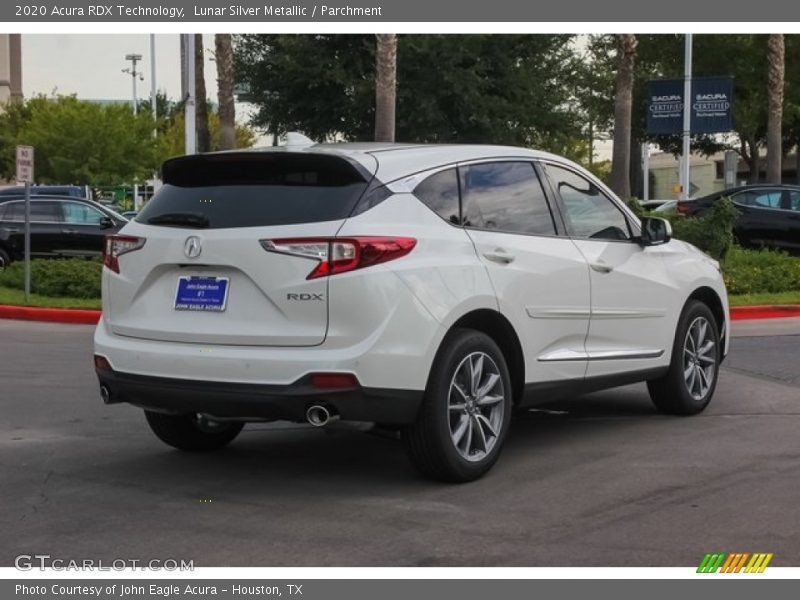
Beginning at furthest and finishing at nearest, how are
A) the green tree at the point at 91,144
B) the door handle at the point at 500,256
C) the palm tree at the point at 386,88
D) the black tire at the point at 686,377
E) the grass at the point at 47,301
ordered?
the green tree at the point at 91,144 < the palm tree at the point at 386,88 < the grass at the point at 47,301 < the black tire at the point at 686,377 < the door handle at the point at 500,256

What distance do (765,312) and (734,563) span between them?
11.9 metres

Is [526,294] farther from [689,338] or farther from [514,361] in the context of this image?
[689,338]

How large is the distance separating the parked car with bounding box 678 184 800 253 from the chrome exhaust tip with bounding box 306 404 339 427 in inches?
700

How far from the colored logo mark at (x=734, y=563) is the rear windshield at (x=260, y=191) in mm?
2314

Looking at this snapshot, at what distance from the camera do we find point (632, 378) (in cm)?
747

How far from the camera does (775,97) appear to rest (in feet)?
102

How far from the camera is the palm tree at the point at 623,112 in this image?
21.6 meters

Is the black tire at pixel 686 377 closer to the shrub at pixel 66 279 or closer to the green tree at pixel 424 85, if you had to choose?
the shrub at pixel 66 279

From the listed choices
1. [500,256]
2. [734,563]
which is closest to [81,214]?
[500,256]

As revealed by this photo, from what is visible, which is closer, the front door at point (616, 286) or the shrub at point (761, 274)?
the front door at point (616, 286)

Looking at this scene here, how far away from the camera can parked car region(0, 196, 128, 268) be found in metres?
22.3

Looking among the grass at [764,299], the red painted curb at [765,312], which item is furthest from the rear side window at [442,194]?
the grass at [764,299]

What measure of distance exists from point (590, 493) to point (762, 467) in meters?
1.20

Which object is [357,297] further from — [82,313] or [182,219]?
[82,313]
